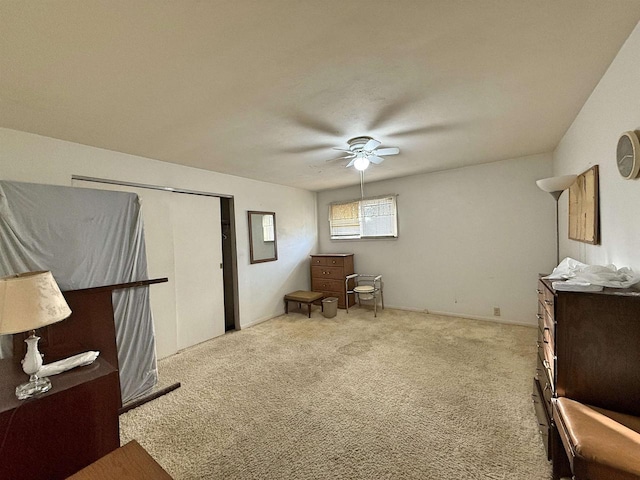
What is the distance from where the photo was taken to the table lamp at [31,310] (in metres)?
1.22

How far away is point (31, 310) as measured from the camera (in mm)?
1262

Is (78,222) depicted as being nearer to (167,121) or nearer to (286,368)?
(167,121)

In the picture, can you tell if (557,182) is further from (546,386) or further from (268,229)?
(268,229)

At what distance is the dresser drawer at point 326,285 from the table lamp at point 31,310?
13.3 feet

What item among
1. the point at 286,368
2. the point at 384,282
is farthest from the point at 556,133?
the point at 286,368

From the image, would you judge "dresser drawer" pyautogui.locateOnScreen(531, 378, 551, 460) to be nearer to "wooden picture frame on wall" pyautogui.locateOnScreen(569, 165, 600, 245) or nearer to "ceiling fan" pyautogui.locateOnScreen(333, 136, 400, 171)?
"wooden picture frame on wall" pyautogui.locateOnScreen(569, 165, 600, 245)

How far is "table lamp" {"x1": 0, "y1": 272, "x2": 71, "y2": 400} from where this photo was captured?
122cm

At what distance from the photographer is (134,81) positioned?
1.63m

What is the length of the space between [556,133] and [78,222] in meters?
4.67

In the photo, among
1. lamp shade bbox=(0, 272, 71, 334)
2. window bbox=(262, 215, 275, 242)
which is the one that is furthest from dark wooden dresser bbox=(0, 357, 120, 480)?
window bbox=(262, 215, 275, 242)

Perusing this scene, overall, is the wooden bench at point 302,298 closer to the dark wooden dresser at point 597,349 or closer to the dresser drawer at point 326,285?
the dresser drawer at point 326,285

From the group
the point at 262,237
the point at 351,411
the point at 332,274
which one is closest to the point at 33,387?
the point at 351,411

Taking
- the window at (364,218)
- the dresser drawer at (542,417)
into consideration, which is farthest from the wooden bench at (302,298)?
the dresser drawer at (542,417)

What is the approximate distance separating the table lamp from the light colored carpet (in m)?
0.87
